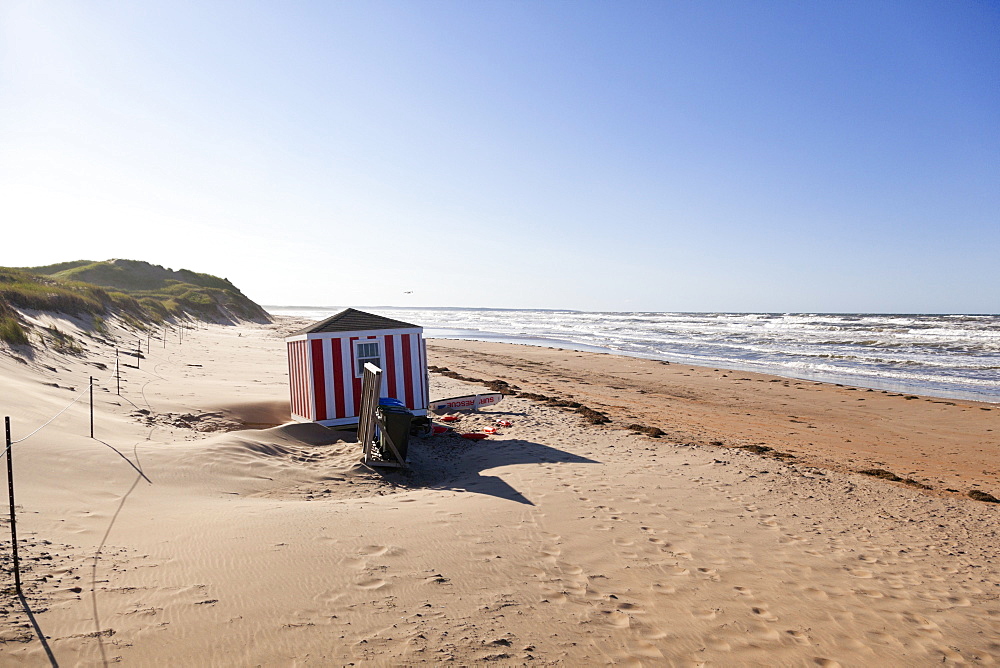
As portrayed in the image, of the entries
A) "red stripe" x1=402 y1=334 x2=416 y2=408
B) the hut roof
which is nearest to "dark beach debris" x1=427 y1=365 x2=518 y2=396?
"red stripe" x1=402 y1=334 x2=416 y2=408

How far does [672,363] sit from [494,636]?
27.1 m

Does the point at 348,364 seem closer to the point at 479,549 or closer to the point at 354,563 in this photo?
the point at 479,549

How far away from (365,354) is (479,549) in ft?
24.9

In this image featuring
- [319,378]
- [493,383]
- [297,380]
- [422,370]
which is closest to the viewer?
[319,378]

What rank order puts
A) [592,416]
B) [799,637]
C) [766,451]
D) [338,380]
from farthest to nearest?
[592,416]
[338,380]
[766,451]
[799,637]

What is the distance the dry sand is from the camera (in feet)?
13.0

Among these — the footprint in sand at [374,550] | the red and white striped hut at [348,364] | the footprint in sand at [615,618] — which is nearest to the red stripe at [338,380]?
the red and white striped hut at [348,364]

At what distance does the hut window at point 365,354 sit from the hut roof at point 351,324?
0.35 metres

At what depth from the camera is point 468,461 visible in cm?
1041

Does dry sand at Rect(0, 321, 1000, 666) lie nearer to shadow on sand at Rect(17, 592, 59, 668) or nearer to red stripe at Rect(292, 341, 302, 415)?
shadow on sand at Rect(17, 592, 59, 668)

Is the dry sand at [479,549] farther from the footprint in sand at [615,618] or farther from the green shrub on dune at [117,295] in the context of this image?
the green shrub on dune at [117,295]

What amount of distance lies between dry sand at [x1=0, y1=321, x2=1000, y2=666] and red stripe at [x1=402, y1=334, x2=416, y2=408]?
1586mm

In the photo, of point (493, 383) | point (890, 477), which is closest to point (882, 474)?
point (890, 477)

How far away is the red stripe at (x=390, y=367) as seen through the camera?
1277 cm
